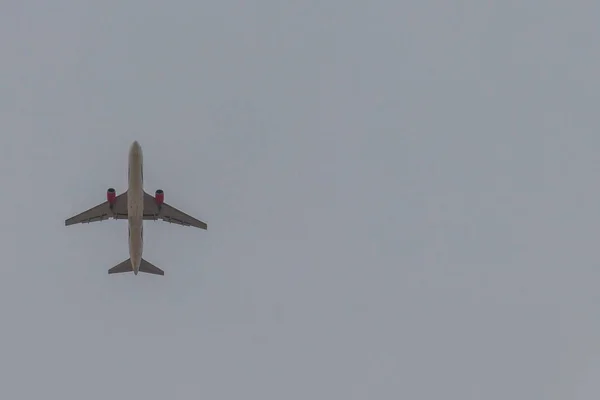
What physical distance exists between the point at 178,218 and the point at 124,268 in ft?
23.9

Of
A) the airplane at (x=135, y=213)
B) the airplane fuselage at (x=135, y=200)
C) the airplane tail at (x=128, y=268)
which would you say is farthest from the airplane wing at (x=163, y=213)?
the airplane tail at (x=128, y=268)

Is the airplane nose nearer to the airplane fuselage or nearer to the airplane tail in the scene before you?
the airplane fuselage

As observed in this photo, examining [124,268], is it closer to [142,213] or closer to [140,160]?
[142,213]

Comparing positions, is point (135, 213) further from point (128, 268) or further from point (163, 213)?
point (128, 268)

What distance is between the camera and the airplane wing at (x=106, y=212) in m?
89.2

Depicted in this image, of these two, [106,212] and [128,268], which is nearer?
[106,212]

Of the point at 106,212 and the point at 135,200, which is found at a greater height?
the point at 106,212

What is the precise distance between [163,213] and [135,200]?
8834mm

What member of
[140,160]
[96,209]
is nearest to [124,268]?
[96,209]

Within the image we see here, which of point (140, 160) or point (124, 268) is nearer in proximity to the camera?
point (140, 160)

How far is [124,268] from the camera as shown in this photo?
3652 inches

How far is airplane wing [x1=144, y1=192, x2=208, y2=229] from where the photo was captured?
8956cm

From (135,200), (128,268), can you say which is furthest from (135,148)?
(128,268)

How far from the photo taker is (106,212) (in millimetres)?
89438
